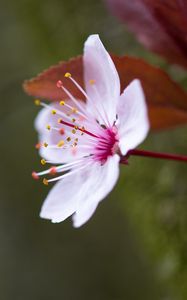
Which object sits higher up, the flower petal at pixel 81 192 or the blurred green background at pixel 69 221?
the flower petal at pixel 81 192

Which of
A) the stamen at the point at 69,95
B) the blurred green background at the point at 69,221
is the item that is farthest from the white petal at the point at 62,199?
the blurred green background at the point at 69,221

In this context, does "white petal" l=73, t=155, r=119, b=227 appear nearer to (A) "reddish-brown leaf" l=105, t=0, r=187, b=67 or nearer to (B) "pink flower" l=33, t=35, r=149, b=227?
(B) "pink flower" l=33, t=35, r=149, b=227

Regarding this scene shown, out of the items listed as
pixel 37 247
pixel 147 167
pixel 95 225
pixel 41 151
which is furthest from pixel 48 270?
pixel 41 151

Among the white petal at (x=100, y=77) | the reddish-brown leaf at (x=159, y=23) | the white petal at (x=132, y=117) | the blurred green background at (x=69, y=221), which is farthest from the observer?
the blurred green background at (x=69, y=221)

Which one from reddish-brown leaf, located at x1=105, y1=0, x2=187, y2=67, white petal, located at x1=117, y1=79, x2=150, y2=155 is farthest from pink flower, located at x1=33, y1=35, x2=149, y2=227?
reddish-brown leaf, located at x1=105, y1=0, x2=187, y2=67

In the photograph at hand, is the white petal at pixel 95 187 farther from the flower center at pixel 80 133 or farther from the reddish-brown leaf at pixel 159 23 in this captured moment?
the reddish-brown leaf at pixel 159 23

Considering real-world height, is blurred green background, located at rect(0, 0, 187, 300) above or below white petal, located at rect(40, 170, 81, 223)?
below
